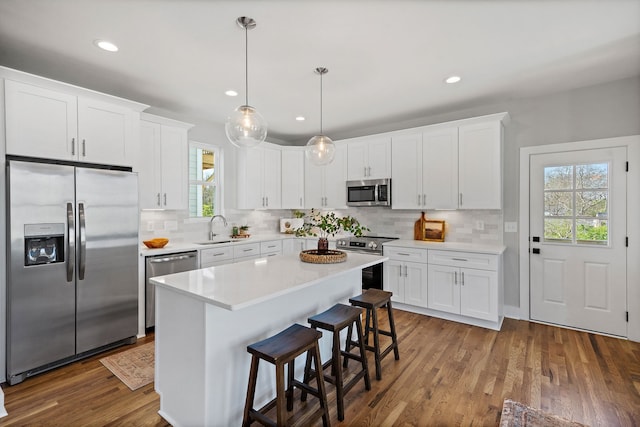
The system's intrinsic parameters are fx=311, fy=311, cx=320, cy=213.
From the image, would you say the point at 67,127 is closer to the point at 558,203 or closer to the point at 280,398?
the point at 280,398

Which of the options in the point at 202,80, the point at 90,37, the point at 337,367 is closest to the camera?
the point at 337,367

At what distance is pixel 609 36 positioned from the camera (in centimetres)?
243

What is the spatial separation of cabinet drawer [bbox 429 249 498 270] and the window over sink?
3197 millimetres

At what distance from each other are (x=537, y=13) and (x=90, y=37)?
3257 millimetres

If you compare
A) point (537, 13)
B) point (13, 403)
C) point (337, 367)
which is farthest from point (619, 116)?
point (13, 403)

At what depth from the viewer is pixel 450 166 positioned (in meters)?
4.02

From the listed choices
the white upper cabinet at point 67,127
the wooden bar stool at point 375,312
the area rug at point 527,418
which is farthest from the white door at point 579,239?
the white upper cabinet at point 67,127

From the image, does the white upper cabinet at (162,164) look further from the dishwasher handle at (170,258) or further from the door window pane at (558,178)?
the door window pane at (558,178)

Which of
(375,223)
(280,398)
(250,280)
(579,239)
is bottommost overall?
(280,398)

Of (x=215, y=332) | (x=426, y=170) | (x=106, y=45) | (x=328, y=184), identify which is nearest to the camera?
(x=215, y=332)

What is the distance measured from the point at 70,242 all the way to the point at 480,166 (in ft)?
14.2

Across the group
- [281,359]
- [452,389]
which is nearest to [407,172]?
[452,389]

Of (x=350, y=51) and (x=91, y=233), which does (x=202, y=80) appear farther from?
(x=91, y=233)

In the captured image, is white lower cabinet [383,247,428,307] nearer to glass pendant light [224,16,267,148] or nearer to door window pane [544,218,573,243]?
door window pane [544,218,573,243]
